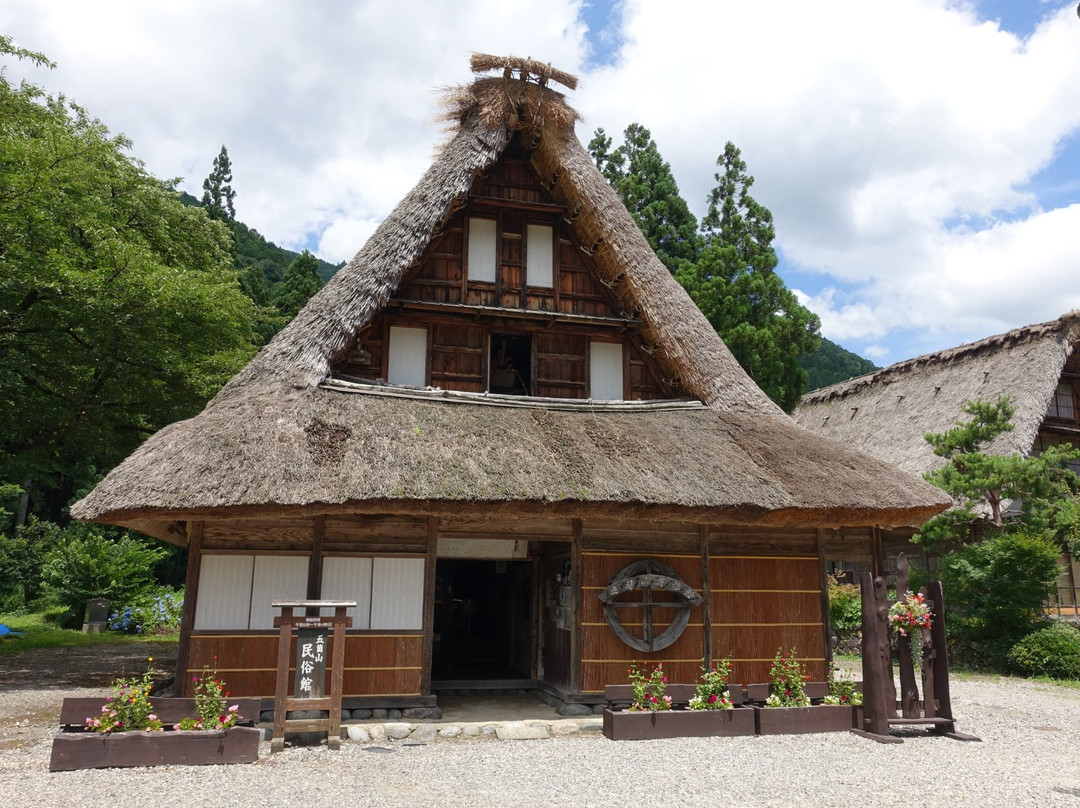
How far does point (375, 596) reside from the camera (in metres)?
9.36

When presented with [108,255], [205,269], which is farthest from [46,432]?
[205,269]

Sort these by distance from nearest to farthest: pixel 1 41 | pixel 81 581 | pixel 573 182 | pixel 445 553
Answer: pixel 445 553, pixel 573 182, pixel 1 41, pixel 81 581

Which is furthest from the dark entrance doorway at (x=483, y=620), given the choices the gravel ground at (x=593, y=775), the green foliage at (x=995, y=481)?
the green foliage at (x=995, y=481)

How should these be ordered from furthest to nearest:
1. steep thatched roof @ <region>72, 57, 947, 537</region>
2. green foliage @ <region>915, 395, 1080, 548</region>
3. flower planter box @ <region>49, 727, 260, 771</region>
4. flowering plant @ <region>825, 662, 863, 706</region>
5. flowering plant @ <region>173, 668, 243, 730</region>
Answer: green foliage @ <region>915, 395, 1080, 548</region> < flowering plant @ <region>825, 662, 863, 706</region> < steep thatched roof @ <region>72, 57, 947, 537</region> < flowering plant @ <region>173, 668, 243, 730</region> < flower planter box @ <region>49, 727, 260, 771</region>

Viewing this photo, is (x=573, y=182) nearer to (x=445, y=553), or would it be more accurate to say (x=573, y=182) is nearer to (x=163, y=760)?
(x=445, y=553)

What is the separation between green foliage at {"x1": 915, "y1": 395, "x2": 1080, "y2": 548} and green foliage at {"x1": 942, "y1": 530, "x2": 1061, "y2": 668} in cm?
53

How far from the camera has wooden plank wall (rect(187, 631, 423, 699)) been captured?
29.0 ft

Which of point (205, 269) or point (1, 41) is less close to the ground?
point (1, 41)

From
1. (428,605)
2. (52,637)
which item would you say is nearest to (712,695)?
(428,605)

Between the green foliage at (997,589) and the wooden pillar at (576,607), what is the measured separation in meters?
9.46

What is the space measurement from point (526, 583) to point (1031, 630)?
33.9 ft

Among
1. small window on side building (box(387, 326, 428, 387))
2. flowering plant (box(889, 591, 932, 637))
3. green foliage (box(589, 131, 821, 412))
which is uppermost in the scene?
green foliage (box(589, 131, 821, 412))

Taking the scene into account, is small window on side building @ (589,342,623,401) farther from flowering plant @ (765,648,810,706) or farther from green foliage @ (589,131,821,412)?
green foliage @ (589,131,821,412)

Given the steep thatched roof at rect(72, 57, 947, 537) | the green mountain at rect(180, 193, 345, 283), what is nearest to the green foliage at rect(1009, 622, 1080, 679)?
the steep thatched roof at rect(72, 57, 947, 537)
